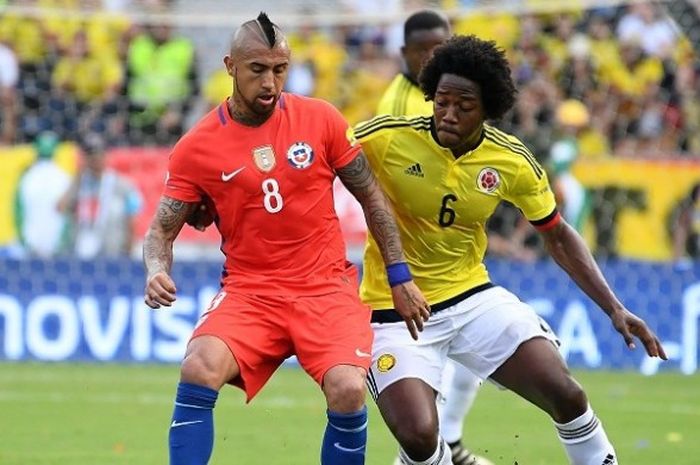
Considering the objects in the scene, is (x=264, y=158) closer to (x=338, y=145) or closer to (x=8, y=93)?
(x=338, y=145)

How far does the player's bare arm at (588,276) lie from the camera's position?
7984 millimetres

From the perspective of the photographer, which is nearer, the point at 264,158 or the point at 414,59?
the point at 264,158

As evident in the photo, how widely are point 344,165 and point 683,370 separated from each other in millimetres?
8776

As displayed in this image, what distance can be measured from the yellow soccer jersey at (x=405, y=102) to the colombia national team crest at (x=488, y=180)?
162 cm

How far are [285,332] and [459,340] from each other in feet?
3.28

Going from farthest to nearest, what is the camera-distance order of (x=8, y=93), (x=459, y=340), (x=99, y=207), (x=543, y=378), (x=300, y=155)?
(x=8, y=93) → (x=99, y=207) → (x=459, y=340) → (x=543, y=378) → (x=300, y=155)

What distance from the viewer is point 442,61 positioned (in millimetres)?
8008

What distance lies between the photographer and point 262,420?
1234 centimetres

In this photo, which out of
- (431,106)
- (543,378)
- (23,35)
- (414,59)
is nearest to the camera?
(543,378)

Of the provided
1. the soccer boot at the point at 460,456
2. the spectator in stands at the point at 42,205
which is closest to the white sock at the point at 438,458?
the soccer boot at the point at 460,456

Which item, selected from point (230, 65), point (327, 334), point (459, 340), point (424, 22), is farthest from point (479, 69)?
point (424, 22)

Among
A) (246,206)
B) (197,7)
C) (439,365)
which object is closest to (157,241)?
(246,206)

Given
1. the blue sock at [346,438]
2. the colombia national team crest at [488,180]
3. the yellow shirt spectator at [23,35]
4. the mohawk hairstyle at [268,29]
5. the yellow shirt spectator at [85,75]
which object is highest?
the mohawk hairstyle at [268,29]

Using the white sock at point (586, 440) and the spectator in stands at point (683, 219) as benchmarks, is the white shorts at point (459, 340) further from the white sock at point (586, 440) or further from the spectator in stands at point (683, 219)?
the spectator in stands at point (683, 219)
